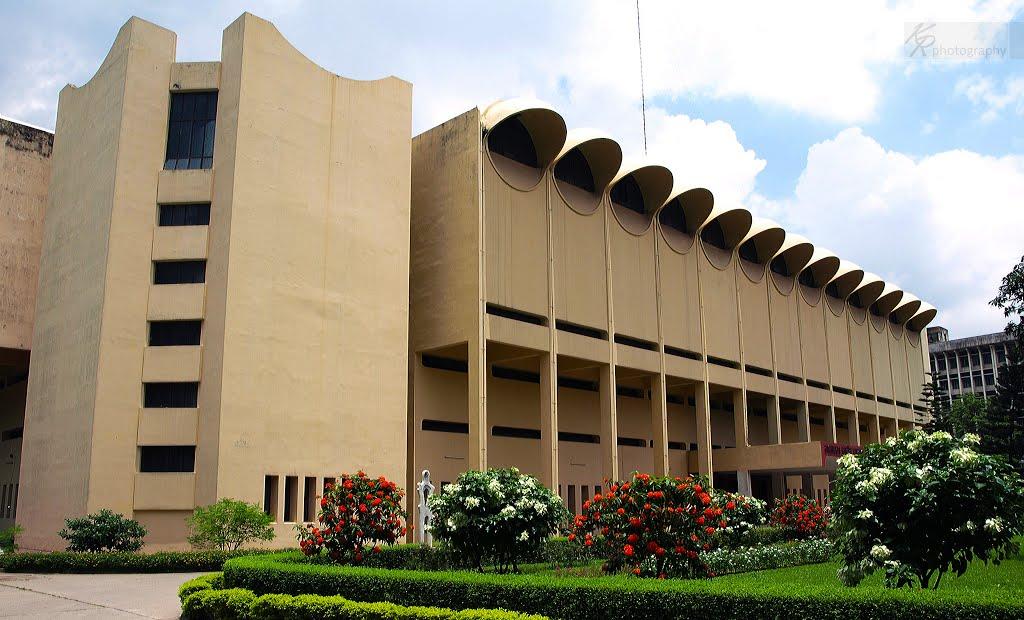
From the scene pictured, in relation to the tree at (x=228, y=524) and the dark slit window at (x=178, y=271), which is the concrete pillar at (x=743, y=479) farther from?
the dark slit window at (x=178, y=271)

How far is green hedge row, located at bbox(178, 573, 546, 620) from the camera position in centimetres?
1218

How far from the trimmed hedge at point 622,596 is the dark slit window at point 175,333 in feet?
49.5

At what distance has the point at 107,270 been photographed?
28.4 meters

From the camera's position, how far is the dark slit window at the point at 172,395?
92.6ft

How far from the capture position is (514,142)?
36000 mm

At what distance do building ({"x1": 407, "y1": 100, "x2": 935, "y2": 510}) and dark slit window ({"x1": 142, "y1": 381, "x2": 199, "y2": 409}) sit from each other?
8.65m

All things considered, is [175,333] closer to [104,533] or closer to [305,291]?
[305,291]

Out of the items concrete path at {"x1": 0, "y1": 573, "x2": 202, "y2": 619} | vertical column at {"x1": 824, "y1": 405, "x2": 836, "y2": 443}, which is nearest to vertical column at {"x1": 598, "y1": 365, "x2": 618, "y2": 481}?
concrete path at {"x1": 0, "y1": 573, "x2": 202, "y2": 619}

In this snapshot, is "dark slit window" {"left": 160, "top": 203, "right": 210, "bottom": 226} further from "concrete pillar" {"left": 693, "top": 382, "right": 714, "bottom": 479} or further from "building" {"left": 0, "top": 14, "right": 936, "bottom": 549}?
"concrete pillar" {"left": 693, "top": 382, "right": 714, "bottom": 479}

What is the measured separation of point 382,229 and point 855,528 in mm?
23014

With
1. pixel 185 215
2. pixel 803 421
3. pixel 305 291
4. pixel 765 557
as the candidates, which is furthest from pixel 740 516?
pixel 803 421

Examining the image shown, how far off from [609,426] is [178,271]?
60.1 feet

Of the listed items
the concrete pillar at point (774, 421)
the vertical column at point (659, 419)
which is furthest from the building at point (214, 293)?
the concrete pillar at point (774, 421)

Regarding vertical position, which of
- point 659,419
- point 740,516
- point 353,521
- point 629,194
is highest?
point 629,194
